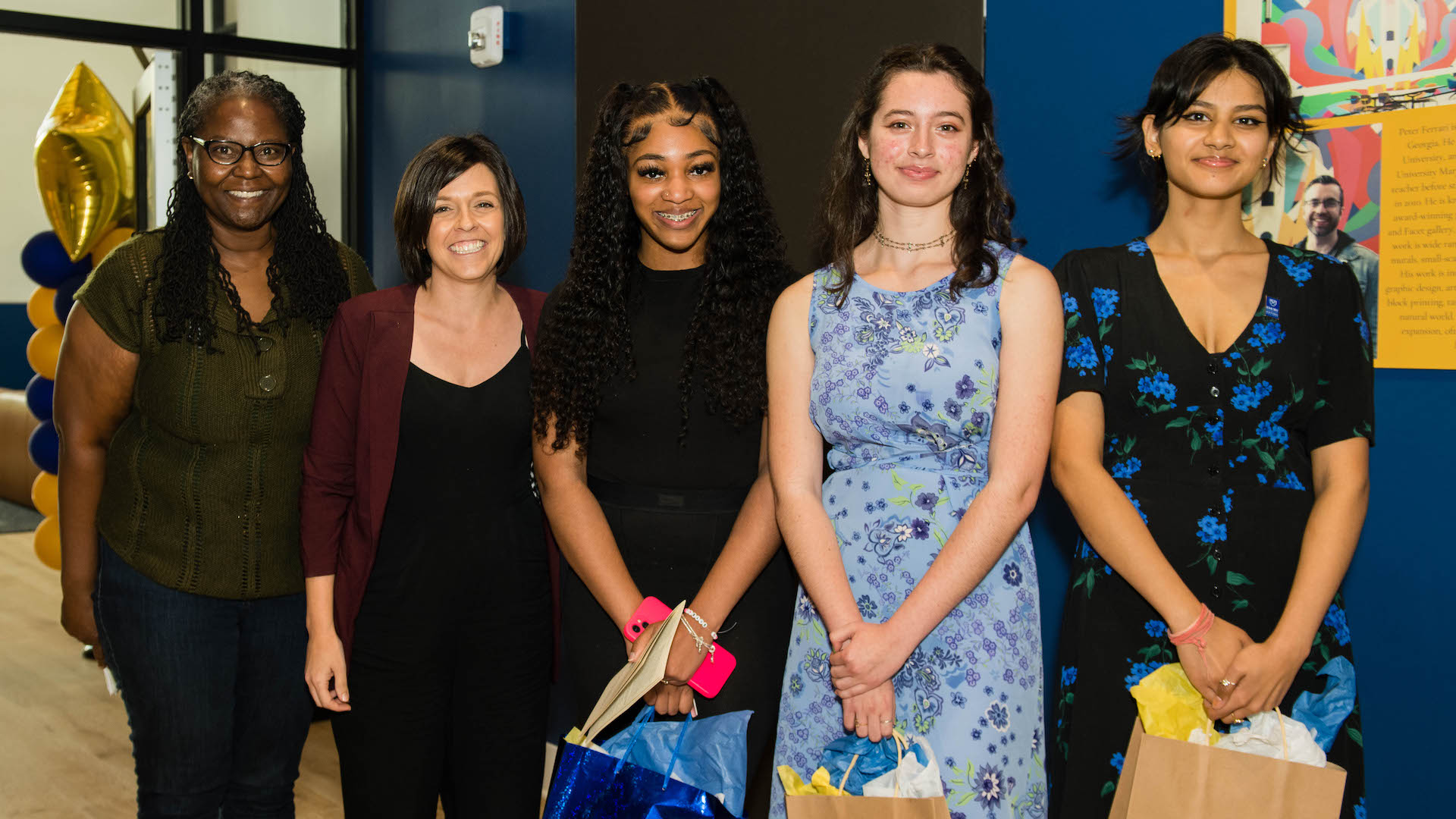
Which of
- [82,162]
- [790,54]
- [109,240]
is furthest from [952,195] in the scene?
[109,240]

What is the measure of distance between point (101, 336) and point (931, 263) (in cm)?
148

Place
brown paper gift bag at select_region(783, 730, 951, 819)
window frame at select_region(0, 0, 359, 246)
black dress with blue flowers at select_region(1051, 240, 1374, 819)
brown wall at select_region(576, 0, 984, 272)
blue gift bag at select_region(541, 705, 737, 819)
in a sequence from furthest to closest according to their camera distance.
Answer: window frame at select_region(0, 0, 359, 246), brown wall at select_region(576, 0, 984, 272), black dress with blue flowers at select_region(1051, 240, 1374, 819), blue gift bag at select_region(541, 705, 737, 819), brown paper gift bag at select_region(783, 730, 951, 819)

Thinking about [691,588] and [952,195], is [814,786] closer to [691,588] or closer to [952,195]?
[691,588]

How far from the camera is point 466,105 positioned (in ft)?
13.3

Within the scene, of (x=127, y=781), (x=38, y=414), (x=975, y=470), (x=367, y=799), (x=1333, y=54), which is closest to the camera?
(x=975, y=470)

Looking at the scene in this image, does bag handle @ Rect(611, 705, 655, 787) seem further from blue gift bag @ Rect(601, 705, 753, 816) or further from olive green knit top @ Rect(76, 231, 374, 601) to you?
olive green knit top @ Rect(76, 231, 374, 601)

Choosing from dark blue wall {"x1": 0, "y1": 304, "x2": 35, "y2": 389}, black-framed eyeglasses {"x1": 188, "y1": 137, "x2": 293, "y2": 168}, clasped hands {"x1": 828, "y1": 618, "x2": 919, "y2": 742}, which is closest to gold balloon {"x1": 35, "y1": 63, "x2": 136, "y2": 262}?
black-framed eyeglasses {"x1": 188, "y1": 137, "x2": 293, "y2": 168}

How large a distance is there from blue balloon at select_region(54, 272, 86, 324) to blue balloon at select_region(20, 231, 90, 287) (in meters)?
0.03

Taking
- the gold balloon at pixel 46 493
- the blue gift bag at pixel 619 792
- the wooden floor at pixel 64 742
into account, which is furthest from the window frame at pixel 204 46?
the blue gift bag at pixel 619 792

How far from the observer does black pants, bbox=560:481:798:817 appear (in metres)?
1.97

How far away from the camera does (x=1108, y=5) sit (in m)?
2.17

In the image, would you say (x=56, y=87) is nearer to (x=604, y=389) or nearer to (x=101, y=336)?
(x=101, y=336)

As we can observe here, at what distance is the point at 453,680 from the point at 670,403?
25.5 inches

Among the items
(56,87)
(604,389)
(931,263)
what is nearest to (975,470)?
(931,263)
